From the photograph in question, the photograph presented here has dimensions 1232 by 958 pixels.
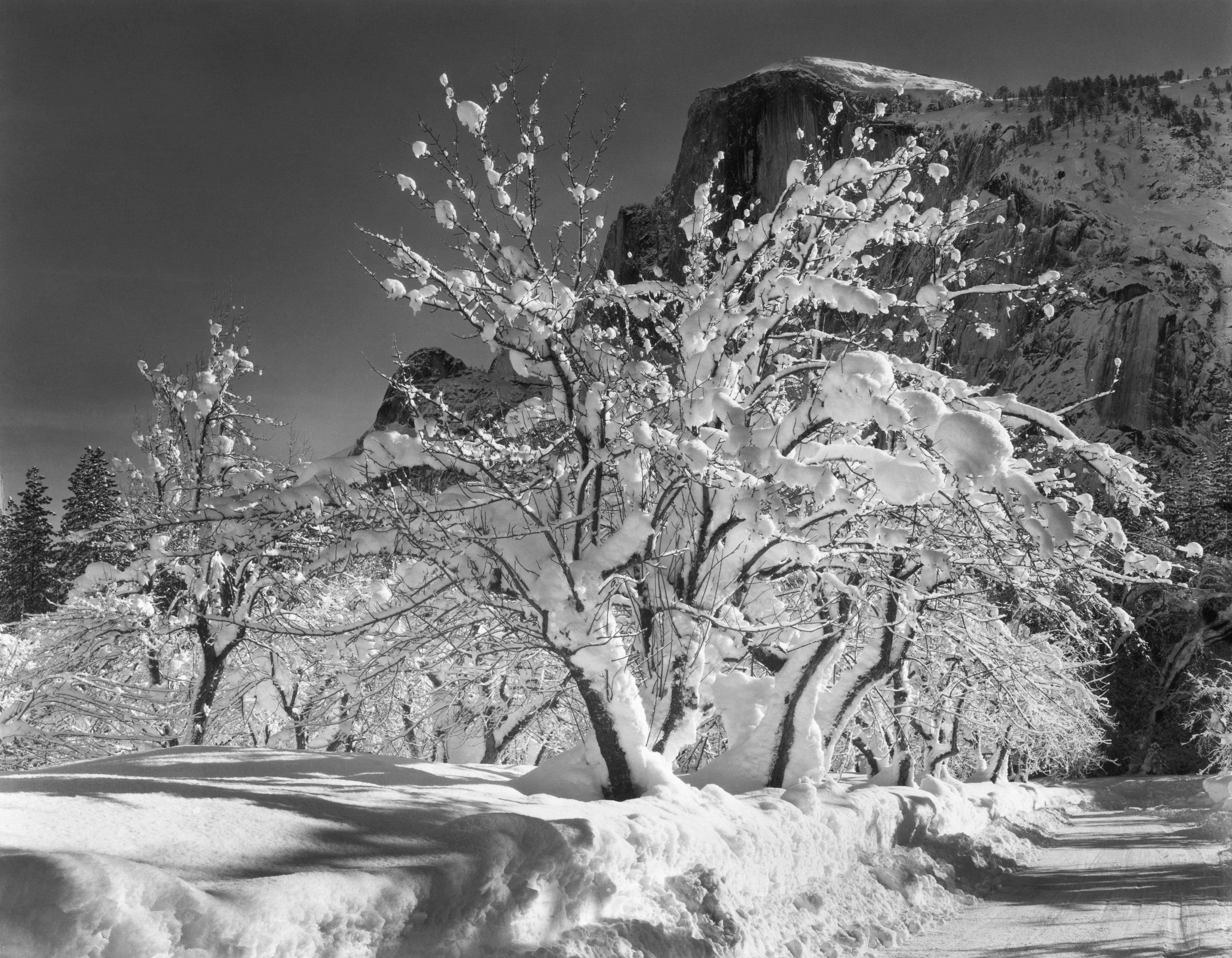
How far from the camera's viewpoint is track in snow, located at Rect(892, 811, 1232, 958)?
6.11 meters

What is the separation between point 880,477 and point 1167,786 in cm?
3893

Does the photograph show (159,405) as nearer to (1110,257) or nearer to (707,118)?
(1110,257)

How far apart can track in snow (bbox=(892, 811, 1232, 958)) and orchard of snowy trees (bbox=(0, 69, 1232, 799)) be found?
6.87 feet

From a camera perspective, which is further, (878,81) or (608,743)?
(878,81)

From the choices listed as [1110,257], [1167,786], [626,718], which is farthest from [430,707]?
[1110,257]

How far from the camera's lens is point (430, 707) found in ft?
38.0

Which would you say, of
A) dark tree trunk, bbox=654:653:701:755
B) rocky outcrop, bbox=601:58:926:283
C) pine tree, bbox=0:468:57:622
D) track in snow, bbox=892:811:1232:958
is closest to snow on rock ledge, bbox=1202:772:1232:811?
track in snow, bbox=892:811:1232:958

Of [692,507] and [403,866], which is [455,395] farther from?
[403,866]

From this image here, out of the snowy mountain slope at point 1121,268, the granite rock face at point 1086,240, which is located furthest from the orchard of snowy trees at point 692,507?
the snowy mountain slope at point 1121,268

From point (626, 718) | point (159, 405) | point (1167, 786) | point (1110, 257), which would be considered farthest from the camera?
point (1110, 257)

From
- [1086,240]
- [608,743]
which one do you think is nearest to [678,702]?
[608,743]

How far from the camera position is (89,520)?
103 feet

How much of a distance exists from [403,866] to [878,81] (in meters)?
115

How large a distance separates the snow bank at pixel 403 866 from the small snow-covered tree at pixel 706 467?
1200 millimetres
